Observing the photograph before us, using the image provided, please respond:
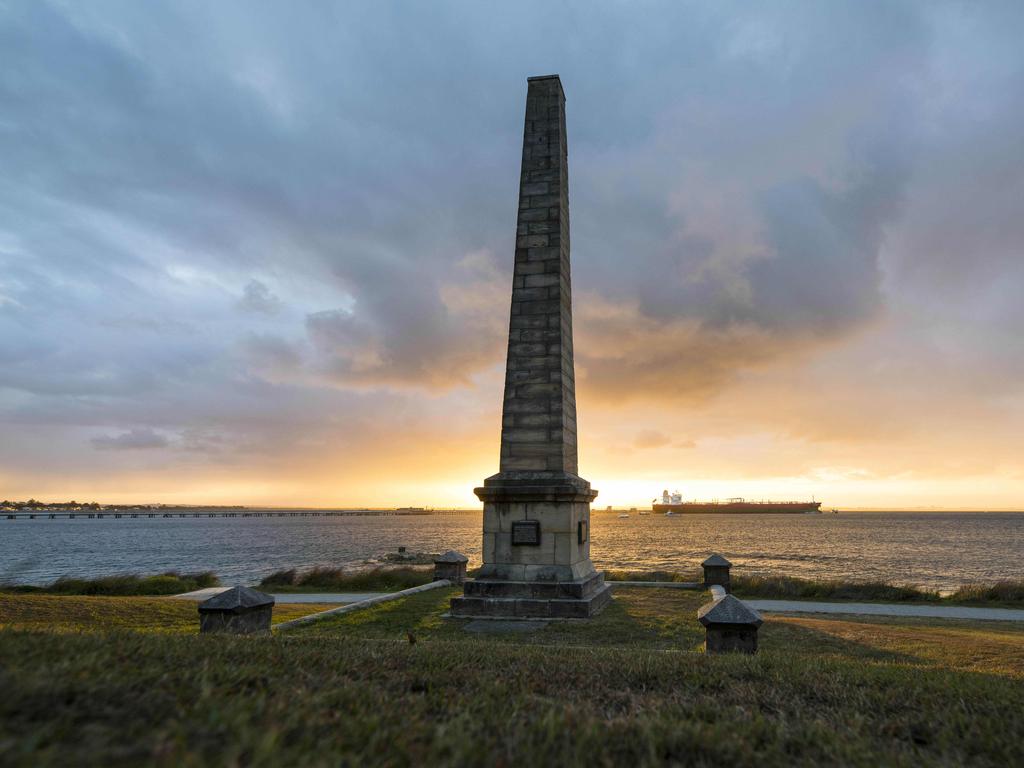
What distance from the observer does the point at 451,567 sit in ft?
62.7

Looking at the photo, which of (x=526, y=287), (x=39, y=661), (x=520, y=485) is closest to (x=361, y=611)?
(x=520, y=485)

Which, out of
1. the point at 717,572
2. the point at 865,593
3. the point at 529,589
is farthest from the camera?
the point at 865,593

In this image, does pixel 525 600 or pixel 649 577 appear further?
pixel 649 577

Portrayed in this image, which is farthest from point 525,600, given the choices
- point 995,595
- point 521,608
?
point 995,595

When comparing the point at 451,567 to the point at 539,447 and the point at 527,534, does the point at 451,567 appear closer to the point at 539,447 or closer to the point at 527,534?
the point at 527,534

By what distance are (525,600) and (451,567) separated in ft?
25.3

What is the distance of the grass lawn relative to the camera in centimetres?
223

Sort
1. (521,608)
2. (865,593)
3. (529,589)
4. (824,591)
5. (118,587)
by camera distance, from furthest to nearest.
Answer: (118,587) < (824,591) < (865,593) < (529,589) < (521,608)

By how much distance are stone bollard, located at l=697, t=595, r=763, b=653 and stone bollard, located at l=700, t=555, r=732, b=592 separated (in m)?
9.90

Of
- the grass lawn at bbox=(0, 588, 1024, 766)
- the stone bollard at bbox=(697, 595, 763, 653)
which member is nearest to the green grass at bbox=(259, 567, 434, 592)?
the stone bollard at bbox=(697, 595, 763, 653)

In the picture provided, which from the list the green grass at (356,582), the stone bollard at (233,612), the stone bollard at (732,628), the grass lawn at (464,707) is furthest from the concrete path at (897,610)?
the stone bollard at (233,612)

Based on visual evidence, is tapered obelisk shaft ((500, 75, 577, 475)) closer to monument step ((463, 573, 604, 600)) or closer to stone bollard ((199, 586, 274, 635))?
monument step ((463, 573, 604, 600))

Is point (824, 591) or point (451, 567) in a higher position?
point (451, 567)

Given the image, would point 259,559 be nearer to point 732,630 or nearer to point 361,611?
point 361,611
